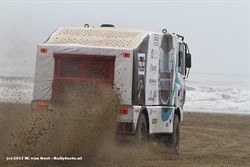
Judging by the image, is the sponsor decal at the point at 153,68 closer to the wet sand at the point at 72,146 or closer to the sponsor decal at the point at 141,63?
the sponsor decal at the point at 141,63

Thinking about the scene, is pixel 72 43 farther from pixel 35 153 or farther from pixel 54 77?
pixel 35 153

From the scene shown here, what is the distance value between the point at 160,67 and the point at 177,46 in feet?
4.75

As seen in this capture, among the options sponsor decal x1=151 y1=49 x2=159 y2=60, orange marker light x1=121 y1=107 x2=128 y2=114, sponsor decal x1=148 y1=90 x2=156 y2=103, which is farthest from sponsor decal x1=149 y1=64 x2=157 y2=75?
orange marker light x1=121 y1=107 x2=128 y2=114

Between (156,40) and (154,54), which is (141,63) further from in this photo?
(156,40)

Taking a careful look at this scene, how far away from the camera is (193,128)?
2423cm

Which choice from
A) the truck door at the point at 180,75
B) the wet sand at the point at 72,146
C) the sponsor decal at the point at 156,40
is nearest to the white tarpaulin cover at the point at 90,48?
the sponsor decal at the point at 156,40

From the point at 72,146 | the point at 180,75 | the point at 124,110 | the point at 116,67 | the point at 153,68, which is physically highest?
the point at 116,67

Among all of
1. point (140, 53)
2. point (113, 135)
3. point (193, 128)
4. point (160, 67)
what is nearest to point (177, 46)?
point (160, 67)

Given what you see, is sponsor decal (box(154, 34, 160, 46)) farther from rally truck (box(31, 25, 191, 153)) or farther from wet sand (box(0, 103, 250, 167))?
wet sand (box(0, 103, 250, 167))

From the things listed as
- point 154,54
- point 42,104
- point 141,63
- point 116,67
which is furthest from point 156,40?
point 42,104

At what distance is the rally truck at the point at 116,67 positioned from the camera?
12.5 m

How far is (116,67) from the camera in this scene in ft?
41.1

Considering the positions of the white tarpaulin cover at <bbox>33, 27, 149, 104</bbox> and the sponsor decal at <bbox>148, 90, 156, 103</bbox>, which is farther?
the sponsor decal at <bbox>148, 90, 156, 103</bbox>

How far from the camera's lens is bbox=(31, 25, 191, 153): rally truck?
41.1ft
